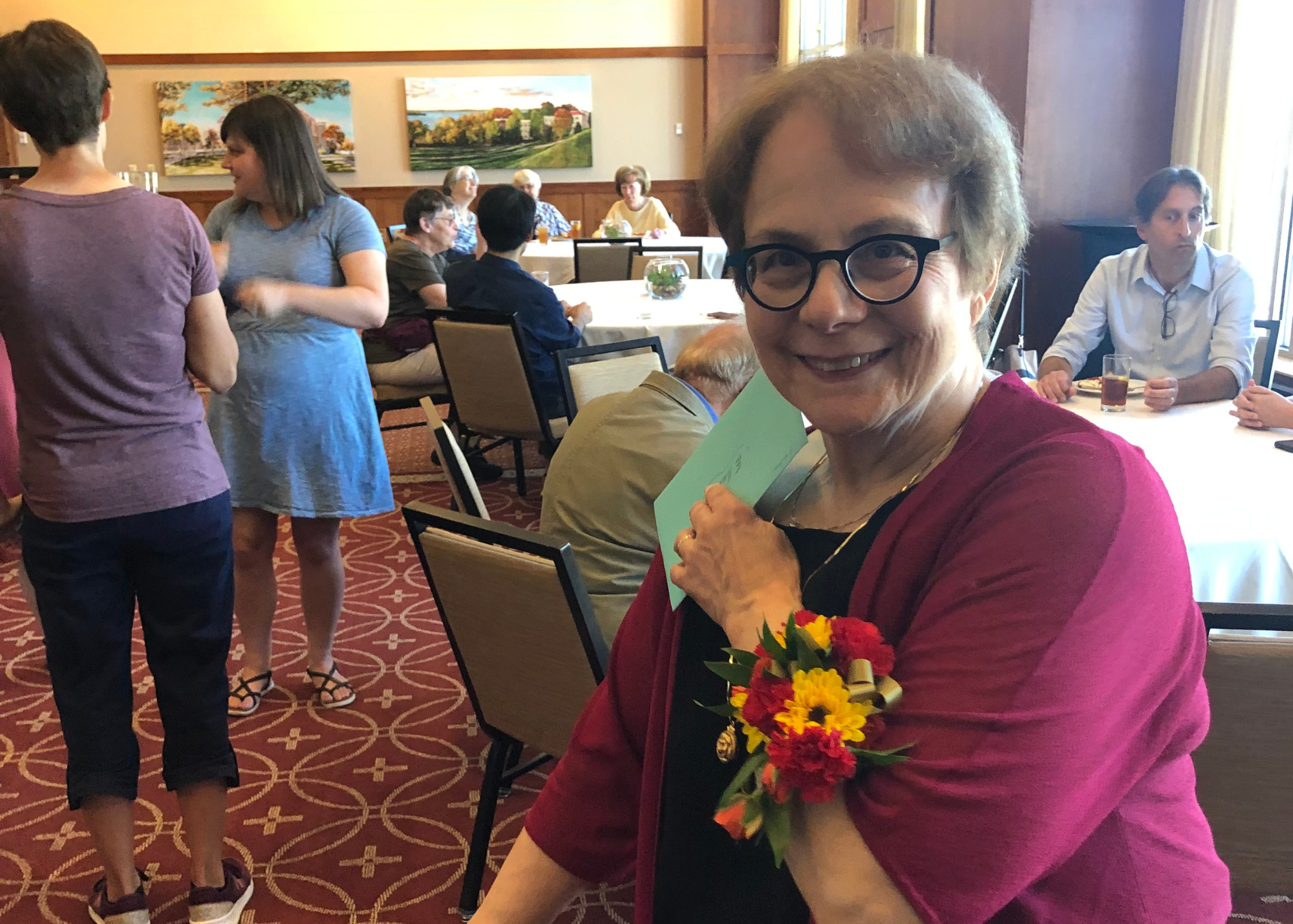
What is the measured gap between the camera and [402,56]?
12.3 metres

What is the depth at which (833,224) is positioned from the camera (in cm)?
80

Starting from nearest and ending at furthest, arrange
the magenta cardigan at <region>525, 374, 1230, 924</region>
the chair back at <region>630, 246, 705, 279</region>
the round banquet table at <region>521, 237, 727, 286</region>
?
the magenta cardigan at <region>525, 374, 1230, 924</region>
the chair back at <region>630, 246, 705, 279</region>
the round banquet table at <region>521, 237, 727, 286</region>

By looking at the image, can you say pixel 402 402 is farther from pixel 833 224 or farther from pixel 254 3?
pixel 254 3

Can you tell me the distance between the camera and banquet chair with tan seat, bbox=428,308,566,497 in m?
4.45

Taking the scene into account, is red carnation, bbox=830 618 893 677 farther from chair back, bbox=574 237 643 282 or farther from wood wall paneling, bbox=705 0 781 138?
wood wall paneling, bbox=705 0 781 138

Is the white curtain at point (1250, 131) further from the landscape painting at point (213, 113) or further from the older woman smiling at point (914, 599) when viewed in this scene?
the landscape painting at point (213, 113)

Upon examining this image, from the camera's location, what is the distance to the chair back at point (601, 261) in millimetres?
7328

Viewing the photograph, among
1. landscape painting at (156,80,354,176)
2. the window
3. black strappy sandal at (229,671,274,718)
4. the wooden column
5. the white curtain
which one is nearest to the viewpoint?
black strappy sandal at (229,671,274,718)

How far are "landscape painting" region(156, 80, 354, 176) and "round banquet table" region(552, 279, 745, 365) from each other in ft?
24.5

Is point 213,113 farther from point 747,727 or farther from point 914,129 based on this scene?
point 747,727

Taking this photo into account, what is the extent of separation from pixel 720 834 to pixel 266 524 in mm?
2291

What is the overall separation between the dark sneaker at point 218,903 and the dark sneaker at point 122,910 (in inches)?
3.6

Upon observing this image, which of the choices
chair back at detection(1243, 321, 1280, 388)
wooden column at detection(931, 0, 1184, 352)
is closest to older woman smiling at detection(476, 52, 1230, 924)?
chair back at detection(1243, 321, 1280, 388)

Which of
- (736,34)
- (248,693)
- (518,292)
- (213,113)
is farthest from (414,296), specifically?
(213,113)
